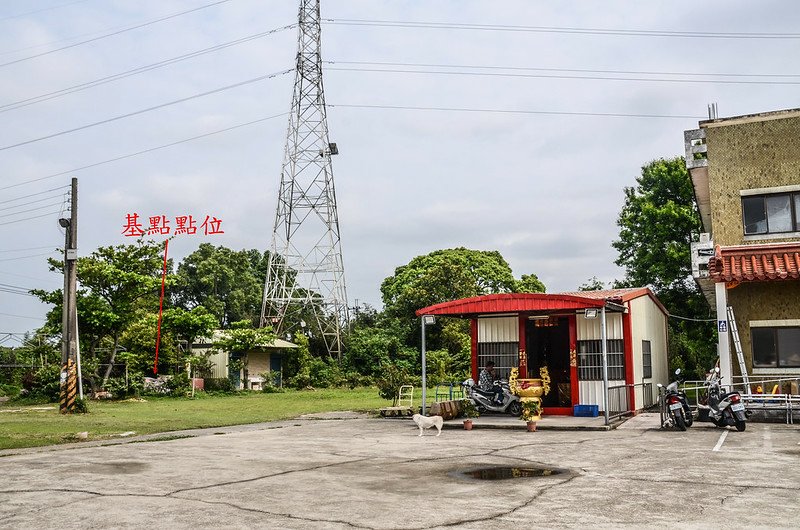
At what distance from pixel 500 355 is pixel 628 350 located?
3.38 m

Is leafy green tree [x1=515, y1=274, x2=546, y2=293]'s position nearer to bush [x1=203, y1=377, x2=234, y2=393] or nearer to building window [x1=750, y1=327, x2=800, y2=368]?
bush [x1=203, y1=377, x2=234, y2=393]

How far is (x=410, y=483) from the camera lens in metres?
9.46

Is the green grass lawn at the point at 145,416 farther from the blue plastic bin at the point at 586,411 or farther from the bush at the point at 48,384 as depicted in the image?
the blue plastic bin at the point at 586,411

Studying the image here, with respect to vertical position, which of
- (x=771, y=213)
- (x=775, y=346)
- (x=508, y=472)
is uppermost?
(x=771, y=213)

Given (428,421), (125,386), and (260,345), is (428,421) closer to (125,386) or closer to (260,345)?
(125,386)

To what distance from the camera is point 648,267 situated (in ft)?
131

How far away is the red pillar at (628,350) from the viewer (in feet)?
64.7

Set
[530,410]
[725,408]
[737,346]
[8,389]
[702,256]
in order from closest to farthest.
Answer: [725,408] < [530,410] < [737,346] < [702,256] < [8,389]

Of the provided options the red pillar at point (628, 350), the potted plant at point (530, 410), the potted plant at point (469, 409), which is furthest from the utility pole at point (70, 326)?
the red pillar at point (628, 350)

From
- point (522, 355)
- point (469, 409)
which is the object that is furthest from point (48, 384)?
point (522, 355)

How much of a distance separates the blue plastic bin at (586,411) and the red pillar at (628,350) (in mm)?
1245

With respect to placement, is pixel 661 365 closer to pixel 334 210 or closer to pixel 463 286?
pixel 463 286

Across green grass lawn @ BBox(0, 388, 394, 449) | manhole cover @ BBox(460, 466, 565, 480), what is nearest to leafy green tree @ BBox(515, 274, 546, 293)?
green grass lawn @ BBox(0, 388, 394, 449)

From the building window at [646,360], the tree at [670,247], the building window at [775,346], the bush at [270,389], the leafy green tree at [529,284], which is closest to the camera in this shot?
the building window at [775,346]
